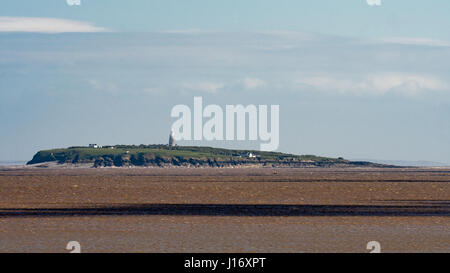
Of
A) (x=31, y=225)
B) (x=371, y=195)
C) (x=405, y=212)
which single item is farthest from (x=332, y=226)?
(x=371, y=195)

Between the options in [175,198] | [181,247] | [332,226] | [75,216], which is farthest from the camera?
[175,198]

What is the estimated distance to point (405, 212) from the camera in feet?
152

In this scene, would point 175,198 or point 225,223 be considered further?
point 175,198

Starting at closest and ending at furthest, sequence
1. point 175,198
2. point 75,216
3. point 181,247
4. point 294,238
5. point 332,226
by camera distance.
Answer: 1. point 181,247
2. point 294,238
3. point 332,226
4. point 75,216
5. point 175,198

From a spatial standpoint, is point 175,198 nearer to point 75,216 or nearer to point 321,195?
point 321,195
